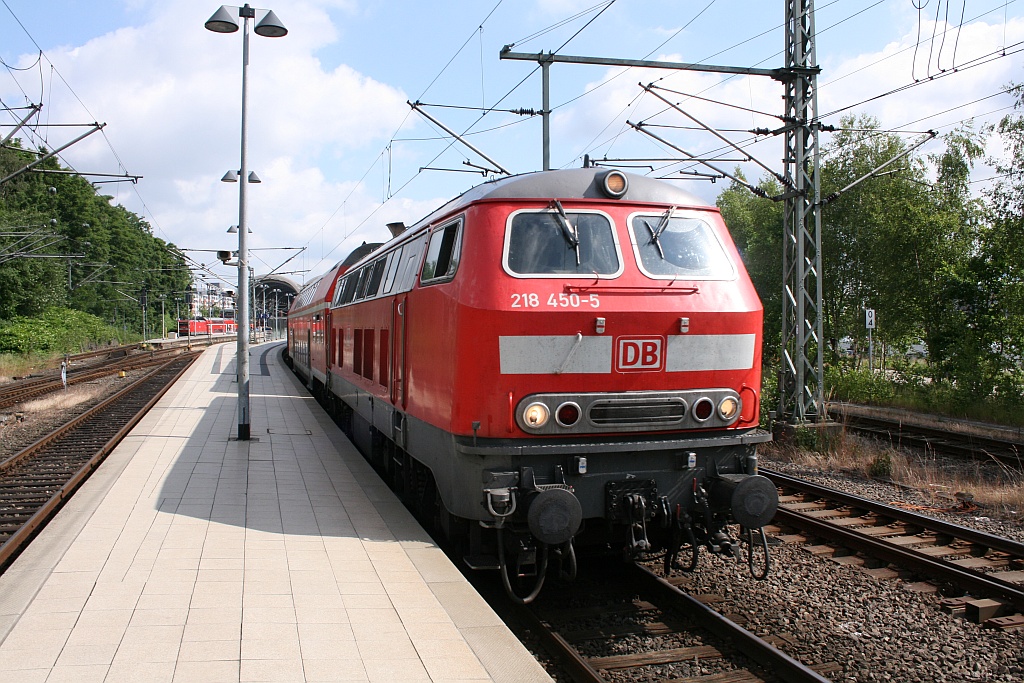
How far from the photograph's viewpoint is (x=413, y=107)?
1543 cm

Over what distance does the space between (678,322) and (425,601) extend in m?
2.83

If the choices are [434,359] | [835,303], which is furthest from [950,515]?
[835,303]

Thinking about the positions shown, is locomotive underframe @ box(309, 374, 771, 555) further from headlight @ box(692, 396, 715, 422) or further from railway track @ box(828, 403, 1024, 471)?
railway track @ box(828, 403, 1024, 471)

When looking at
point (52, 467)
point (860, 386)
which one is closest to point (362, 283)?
point (52, 467)

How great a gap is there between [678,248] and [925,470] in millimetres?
6970

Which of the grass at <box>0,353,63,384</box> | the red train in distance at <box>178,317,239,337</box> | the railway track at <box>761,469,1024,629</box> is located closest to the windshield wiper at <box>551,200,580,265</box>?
the railway track at <box>761,469,1024,629</box>

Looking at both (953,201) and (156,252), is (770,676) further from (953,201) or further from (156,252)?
(156,252)

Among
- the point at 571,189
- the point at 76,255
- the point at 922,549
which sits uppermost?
the point at 76,255

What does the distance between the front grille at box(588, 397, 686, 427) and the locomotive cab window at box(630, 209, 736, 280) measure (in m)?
1.01

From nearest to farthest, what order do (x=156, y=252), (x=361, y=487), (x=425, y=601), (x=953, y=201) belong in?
(x=425, y=601) → (x=361, y=487) → (x=953, y=201) → (x=156, y=252)

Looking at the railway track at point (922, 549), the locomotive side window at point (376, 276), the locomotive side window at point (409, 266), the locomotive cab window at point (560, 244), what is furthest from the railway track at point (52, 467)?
the railway track at point (922, 549)

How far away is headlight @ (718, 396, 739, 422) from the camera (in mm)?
6406

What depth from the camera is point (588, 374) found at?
6062 mm

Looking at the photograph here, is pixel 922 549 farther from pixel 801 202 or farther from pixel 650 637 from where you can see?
pixel 801 202
